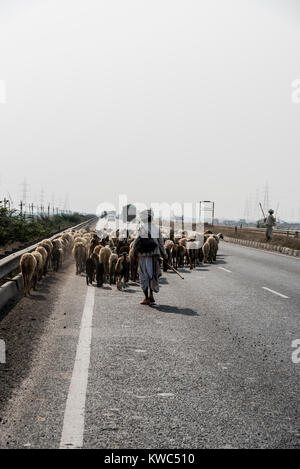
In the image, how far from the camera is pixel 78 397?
166 inches

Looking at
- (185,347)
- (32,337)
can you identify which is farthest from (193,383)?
(32,337)

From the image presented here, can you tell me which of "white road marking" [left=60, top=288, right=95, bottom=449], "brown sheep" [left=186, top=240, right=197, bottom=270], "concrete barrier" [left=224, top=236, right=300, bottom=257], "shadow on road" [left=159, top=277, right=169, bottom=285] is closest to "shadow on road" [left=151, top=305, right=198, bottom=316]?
"white road marking" [left=60, top=288, right=95, bottom=449]

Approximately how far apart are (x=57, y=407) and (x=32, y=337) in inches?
A: 96.6

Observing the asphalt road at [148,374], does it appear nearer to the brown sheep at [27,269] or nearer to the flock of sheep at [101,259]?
the brown sheep at [27,269]

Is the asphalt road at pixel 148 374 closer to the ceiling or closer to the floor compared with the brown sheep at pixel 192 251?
closer to the floor

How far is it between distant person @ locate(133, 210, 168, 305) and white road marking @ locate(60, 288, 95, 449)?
273 cm

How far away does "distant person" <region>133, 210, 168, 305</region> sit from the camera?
9.56 metres

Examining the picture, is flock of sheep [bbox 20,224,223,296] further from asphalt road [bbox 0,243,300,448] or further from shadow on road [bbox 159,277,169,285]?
asphalt road [bbox 0,243,300,448]

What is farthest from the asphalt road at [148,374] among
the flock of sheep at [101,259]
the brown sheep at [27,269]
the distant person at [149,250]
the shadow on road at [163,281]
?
the shadow on road at [163,281]

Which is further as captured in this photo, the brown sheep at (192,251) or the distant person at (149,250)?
the brown sheep at (192,251)

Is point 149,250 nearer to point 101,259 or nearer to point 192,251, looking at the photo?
point 101,259

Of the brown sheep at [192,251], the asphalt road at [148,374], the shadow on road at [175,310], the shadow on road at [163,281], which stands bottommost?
the shadow on road at [163,281]

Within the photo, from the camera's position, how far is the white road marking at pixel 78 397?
3.44m
